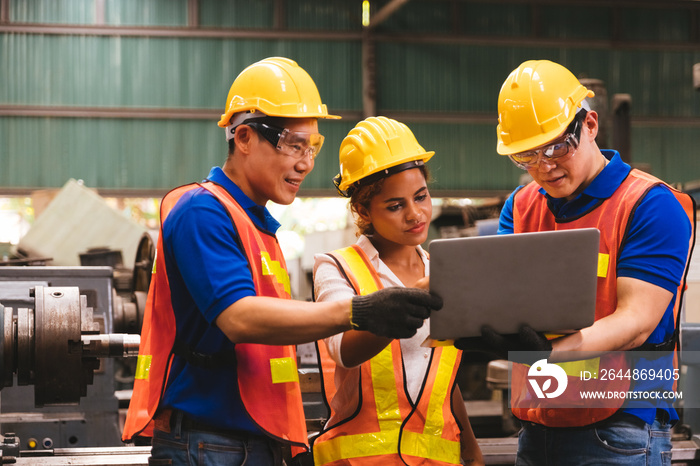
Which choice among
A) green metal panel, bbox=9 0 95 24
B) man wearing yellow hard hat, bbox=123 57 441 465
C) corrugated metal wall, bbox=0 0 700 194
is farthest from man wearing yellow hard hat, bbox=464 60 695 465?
green metal panel, bbox=9 0 95 24

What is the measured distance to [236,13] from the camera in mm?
10672

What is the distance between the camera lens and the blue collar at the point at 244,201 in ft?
6.13

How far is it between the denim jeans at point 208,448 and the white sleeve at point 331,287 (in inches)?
10.5

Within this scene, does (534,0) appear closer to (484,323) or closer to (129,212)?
(129,212)

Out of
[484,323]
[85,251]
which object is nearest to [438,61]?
[85,251]

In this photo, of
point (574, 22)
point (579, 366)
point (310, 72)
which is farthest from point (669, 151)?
point (579, 366)

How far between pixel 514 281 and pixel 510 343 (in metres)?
0.14

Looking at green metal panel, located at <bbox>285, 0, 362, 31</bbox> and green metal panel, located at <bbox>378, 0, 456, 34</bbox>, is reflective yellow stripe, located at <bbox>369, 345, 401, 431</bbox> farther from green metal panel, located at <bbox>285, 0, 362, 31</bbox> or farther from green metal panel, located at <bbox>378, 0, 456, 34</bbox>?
green metal panel, located at <bbox>378, 0, 456, 34</bbox>

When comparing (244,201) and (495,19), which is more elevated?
(495,19)

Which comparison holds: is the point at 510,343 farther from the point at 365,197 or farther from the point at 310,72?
the point at 310,72

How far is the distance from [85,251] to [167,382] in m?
5.35

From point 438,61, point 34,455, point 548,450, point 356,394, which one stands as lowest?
point 34,455

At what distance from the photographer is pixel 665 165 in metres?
11.3

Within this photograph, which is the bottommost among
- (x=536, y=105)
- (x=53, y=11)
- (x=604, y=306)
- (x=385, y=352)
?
(x=385, y=352)
